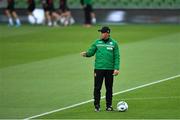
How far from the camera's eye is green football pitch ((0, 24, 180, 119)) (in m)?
17.4

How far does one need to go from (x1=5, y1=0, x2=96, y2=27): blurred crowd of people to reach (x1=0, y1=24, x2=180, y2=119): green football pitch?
4.42 m

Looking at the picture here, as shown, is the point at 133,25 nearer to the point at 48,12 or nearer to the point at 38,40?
the point at 48,12

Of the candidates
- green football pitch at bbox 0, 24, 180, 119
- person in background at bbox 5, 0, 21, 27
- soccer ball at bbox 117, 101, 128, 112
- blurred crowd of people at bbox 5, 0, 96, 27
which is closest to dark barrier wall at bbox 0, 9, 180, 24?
blurred crowd of people at bbox 5, 0, 96, 27

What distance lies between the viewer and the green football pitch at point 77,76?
1738 centimetres

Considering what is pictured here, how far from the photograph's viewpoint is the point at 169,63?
26531 mm

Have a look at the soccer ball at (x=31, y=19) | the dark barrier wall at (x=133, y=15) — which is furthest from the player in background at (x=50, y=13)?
the dark barrier wall at (x=133, y=15)

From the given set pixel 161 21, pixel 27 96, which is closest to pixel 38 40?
pixel 161 21

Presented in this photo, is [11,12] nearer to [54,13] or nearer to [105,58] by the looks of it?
[54,13]

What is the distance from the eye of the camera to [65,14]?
1745 inches

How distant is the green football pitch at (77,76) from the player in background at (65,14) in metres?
4.69

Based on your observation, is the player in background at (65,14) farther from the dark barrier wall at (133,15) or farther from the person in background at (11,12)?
the person in background at (11,12)

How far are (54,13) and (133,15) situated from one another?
16.5 feet

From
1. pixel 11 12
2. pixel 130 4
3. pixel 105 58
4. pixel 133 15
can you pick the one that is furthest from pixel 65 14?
pixel 105 58

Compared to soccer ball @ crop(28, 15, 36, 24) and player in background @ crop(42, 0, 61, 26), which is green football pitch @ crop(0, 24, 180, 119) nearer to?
player in background @ crop(42, 0, 61, 26)
